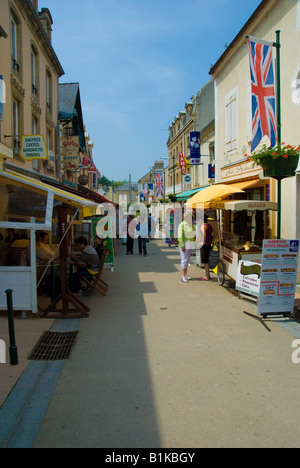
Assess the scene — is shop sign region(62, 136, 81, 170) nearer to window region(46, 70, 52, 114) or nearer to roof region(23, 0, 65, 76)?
window region(46, 70, 52, 114)

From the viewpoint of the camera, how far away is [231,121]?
12.8 metres

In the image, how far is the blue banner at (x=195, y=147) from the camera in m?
21.0

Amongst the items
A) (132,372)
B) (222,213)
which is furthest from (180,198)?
(132,372)

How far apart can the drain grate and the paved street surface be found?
0.50 feet

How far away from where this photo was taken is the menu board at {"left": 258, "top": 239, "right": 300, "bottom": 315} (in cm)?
587

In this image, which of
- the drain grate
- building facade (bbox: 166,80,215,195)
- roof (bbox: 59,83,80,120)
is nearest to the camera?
the drain grate

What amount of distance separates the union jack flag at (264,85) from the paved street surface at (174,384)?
4242 millimetres

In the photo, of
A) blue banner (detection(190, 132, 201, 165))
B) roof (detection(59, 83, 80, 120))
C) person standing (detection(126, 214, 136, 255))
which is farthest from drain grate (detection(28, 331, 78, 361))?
blue banner (detection(190, 132, 201, 165))

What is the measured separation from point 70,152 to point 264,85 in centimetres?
1141

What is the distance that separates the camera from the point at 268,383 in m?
3.83
